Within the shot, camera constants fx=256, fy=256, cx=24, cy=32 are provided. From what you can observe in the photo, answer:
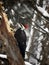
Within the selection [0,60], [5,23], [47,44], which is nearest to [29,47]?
[47,44]

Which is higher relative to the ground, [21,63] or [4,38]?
[4,38]

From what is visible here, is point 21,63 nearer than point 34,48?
Yes

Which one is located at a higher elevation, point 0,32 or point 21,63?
point 0,32

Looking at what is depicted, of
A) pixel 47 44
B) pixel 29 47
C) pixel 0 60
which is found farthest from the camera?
pixel 29 47

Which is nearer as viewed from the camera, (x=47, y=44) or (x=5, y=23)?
(x=5, y=23)

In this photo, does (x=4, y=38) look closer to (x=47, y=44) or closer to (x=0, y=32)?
(x=0, y=32)

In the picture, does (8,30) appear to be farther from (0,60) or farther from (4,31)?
(0,60)

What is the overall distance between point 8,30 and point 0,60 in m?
0.68

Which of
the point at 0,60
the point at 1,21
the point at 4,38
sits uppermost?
the point at 1,21

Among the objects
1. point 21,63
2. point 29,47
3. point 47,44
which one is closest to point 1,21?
point 21,63

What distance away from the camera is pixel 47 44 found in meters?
4.97

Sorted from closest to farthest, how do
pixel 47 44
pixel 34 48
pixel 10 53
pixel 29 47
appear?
pixel 10 53 → pixel 47 44 → pixel 29 47 → pixel 34 48

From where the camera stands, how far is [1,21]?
2.64 metres

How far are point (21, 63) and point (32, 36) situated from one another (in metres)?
4.90
